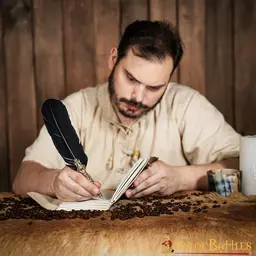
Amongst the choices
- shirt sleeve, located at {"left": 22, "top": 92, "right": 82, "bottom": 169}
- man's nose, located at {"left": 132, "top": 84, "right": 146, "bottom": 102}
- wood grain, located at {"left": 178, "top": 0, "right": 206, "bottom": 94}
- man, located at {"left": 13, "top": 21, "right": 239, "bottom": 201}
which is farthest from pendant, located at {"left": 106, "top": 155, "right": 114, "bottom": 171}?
wood grain, located at {"left": 178, "top": 0, "right": 206, "bottom": 94}

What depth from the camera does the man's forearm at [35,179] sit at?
1.90 meters

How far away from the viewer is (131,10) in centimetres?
285

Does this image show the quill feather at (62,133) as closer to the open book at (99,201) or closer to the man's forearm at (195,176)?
the open book at (99,201)

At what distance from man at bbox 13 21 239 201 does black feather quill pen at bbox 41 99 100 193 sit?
0.30 metres

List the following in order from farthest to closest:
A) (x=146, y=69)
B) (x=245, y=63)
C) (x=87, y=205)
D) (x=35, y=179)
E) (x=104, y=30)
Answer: (x=245, y=63)
(x=104, y=30)
(x=146, y=69)
(x=35, y=179)
(x=87, y=205)

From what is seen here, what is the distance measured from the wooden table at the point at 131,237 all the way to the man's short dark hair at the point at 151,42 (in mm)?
934

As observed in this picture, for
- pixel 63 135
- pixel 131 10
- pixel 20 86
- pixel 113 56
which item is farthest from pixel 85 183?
pixel 131 10

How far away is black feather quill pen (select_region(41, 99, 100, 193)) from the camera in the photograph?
1.71 metres

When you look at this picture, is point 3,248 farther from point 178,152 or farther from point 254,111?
point 254,111

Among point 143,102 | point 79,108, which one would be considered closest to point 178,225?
point 143,102

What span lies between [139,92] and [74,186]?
0.67 meters

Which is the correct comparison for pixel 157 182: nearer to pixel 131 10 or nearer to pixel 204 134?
pixel 204 134

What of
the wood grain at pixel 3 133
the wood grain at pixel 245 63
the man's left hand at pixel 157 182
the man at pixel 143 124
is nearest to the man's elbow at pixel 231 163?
the man at pixel 143 124

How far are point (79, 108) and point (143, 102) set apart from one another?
36cm
